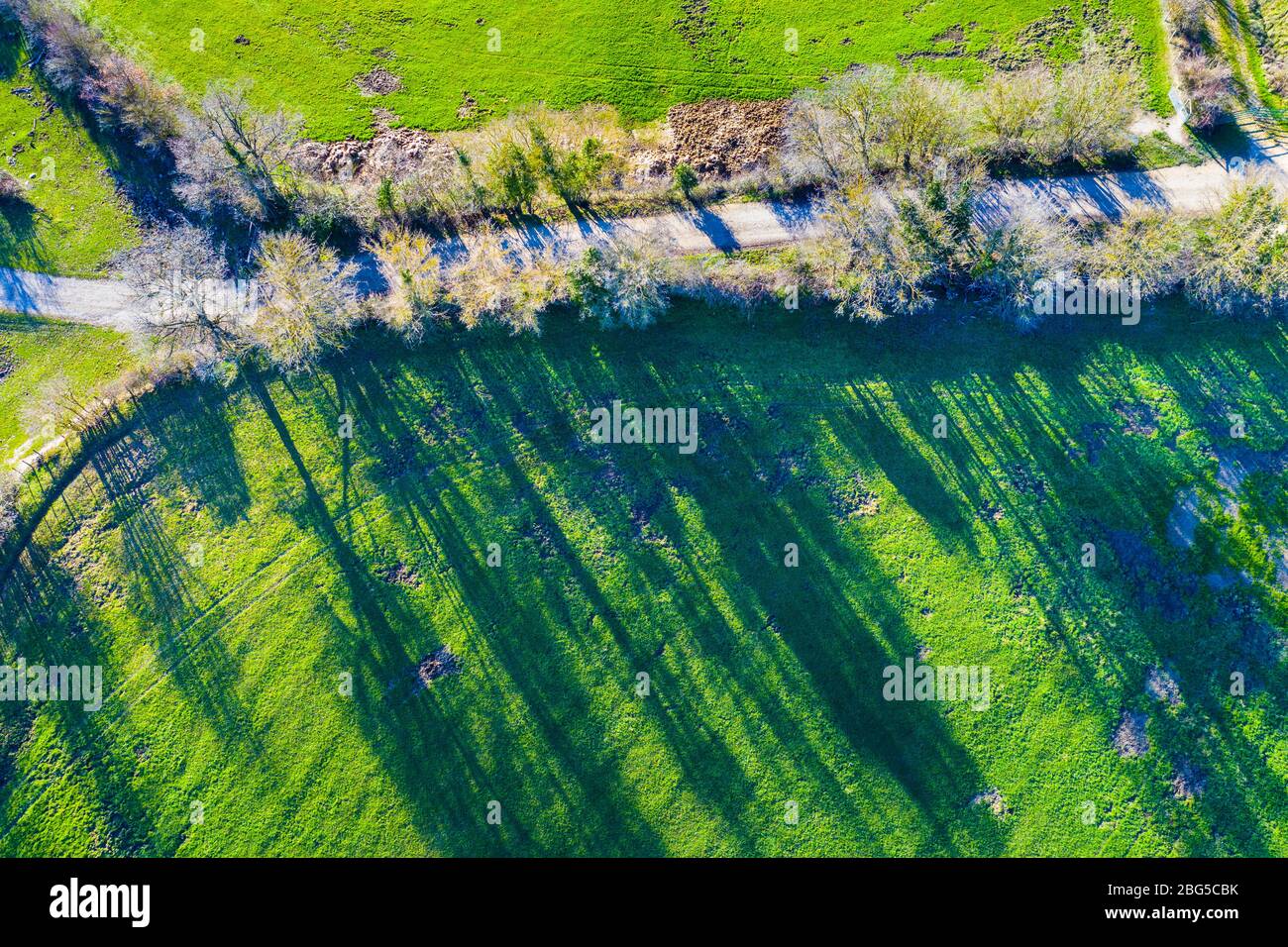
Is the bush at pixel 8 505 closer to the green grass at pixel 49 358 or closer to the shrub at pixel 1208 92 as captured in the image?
the green grass at pixel 49 358

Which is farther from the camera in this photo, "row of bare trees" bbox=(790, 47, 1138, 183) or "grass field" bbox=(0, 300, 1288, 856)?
"row of bare trees" bbox=(790, 47, 1138, 183)

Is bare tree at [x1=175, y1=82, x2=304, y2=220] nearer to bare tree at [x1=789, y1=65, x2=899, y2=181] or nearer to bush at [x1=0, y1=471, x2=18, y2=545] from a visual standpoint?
bush at [x1=0, y1=471, x2=18, y2=545]

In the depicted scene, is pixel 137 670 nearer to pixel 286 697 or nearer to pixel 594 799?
pixel 286 697

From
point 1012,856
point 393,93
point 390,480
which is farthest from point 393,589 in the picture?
point 1012,856

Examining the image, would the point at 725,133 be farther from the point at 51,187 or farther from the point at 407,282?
the point at 51,187

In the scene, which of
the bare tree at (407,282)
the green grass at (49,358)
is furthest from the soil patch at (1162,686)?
the green grass at (49,358)

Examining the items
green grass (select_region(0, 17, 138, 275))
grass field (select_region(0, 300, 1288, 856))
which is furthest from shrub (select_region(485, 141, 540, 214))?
green grass (select_region(0, 17, 138, 275))

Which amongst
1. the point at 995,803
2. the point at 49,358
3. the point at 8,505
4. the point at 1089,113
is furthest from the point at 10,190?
the point at 995,803
